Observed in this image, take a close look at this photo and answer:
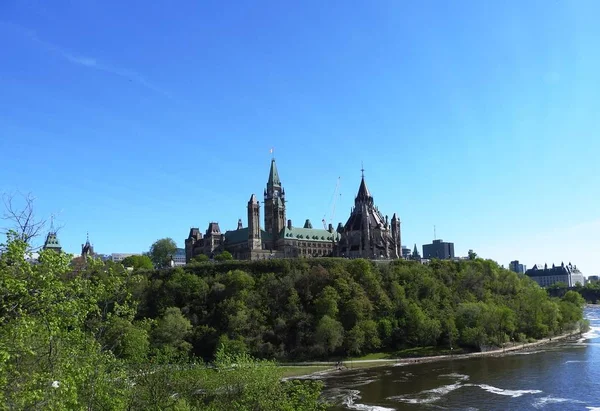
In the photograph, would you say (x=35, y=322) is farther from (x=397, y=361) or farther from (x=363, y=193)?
(x=363, y=193)

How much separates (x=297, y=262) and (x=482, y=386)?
6141 cm

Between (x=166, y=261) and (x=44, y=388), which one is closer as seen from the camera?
(x=44, y=388)

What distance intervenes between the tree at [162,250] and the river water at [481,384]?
347ft

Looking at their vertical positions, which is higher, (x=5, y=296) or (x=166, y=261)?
(x=166, y=261)

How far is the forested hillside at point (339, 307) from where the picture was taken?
101 metres

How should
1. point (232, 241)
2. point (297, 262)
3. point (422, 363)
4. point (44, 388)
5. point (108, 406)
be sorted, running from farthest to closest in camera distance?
point (232, 241) < point (297, 262) < point (422, 363) < point (108, 406) < point (44, 388)

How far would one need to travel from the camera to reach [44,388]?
1952 cm

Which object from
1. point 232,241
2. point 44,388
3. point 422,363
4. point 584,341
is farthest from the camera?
point 232,241

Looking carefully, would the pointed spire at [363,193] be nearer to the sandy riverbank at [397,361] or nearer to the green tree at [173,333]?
the sandy riverbank at [397,361]

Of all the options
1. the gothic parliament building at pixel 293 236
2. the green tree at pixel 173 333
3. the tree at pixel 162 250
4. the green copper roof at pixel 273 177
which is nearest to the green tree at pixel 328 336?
the green tree at pixel 173 333

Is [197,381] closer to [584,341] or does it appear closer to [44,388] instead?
[44,388]

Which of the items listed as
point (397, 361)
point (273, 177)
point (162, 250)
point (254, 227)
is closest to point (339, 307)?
point (397, 361)

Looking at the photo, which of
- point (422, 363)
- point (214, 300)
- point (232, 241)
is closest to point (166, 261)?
point (232, 241)

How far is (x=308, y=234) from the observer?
168500 mm
